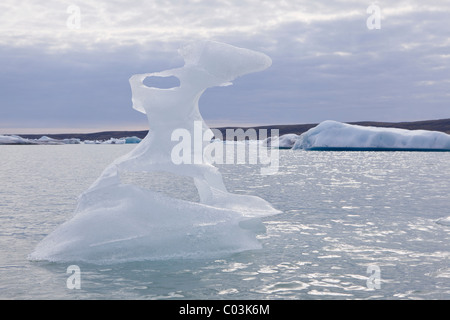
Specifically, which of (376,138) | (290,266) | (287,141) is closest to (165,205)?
(290,266)

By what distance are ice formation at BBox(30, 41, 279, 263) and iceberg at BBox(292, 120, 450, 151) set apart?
43.9m

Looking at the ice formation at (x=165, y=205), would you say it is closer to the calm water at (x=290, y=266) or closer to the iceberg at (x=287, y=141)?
the calm water at (x=290, y=266)

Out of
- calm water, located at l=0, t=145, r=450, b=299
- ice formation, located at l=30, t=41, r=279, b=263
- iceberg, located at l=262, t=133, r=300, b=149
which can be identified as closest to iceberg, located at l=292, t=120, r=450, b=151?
iceberg, located at l=262, t=133, r=300, b=149

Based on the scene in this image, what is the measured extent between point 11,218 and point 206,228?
618 centimetres

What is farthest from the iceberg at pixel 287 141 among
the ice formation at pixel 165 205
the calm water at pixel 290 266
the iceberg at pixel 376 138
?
the ice formation at pixel 165 205

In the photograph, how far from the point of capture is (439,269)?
21.6 ft

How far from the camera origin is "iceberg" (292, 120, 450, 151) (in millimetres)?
50000

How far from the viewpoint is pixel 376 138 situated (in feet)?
169

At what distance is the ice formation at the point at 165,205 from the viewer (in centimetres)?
712

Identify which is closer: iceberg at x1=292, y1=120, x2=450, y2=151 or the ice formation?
the ice formation

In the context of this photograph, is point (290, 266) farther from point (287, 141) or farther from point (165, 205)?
point (287, 141)

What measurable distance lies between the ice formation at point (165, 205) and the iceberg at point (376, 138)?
43.9 meters

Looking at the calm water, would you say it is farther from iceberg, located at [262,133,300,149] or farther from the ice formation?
iceberg, located at [262,133,300,149]
